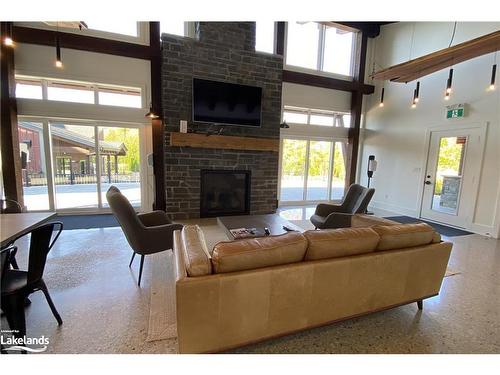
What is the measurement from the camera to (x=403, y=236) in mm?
1910

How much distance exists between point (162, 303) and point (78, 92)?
15.3 feet

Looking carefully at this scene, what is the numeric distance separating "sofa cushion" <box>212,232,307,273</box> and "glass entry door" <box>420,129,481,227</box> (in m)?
5.18

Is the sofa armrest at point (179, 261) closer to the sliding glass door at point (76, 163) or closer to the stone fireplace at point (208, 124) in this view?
the stone fireplace at point (208, 124)

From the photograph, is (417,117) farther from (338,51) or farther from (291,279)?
(291,279)

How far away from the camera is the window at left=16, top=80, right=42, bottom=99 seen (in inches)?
174

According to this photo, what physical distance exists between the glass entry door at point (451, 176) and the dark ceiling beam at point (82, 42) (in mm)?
6603

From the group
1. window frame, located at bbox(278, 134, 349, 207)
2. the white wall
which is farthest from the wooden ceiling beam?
window frame, located at bbox(278, 134, 349, 207)

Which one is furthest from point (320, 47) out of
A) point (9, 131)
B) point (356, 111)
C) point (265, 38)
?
point (9, 131)

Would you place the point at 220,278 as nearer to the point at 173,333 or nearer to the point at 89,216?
the point at 173,333

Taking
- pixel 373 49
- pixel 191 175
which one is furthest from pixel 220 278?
pixel 373 49

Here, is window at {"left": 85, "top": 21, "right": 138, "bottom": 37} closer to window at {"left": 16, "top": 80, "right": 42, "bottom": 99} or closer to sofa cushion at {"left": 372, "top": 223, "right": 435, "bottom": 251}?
window at {"left": 16, "top": 80, "right": 42, "bottom": 99}

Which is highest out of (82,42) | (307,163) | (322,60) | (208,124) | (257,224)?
(322,60)
